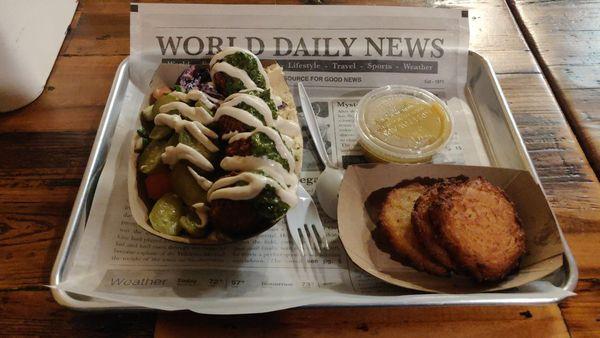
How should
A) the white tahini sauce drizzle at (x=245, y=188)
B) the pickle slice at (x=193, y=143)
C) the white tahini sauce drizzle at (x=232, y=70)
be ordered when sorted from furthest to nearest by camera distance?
the white tahini sauce drizzle at (x=232, y=70)
the pickle slice at (x=193, y=143)
the white tahini sauce drizzle at (x=245, y=188)

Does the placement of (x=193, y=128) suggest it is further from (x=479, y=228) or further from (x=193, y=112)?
(x=479, y=228)

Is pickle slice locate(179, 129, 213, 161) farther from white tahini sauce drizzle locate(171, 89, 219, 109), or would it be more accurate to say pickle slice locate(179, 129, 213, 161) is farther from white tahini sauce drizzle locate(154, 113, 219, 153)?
white tahini sauce drizzle locate(171, 89, 219, 109)

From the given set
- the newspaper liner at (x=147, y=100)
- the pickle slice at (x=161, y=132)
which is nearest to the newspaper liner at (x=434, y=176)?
the newspaper liner at (x=147, y=100)

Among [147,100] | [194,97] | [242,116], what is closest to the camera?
[242,116]

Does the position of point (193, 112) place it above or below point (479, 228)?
above

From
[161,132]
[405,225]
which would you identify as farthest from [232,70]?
[405,225]

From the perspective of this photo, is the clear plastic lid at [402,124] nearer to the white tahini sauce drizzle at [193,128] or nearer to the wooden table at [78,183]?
the wooden table at [78,183]

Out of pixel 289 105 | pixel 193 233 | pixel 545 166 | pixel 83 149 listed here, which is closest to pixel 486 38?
pixel 545 166

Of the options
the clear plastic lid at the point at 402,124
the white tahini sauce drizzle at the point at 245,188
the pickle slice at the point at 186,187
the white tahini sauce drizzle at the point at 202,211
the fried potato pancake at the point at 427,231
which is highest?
the white tahini sauce drizzle at the point at 245,188
